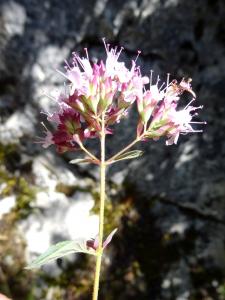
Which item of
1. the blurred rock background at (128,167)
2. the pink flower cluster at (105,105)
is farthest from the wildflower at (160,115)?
the blurred rock background at (128,167)

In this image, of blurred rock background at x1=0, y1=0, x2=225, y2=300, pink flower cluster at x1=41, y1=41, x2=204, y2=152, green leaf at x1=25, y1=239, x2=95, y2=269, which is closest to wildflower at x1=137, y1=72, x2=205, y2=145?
pink flower cluster at x1=41, y1=41, x2=204, y2=152

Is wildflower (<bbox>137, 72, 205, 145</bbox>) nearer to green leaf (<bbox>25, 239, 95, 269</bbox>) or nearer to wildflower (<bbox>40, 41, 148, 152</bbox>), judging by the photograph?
wildflower (<bbox>40, 41, 148, 152</bbox>)

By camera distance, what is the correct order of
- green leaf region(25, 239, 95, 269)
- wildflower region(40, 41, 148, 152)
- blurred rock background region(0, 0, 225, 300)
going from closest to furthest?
green leaf region(25, 239, 95, 269) < wildflower region(40, 41, 148, 152) < blurred rock background region(0, 0, 225, 300)

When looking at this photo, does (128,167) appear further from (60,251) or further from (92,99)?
(60,251)

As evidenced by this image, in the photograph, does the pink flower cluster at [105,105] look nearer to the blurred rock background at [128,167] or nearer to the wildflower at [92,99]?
the wildflower at [92,99]

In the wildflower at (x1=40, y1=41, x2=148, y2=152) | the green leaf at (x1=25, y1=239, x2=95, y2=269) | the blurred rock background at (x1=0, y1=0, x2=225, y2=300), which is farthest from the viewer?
the blurred rock background at (x1=0, y1=0, x2=225, y2=300)

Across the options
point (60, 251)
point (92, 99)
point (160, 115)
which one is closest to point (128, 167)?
point (160, 115)
